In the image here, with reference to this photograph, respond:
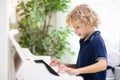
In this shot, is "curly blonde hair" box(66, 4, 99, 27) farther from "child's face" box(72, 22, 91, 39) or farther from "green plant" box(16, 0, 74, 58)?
"green plant" box(16, 0, 74, 58)

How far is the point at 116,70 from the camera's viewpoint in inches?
117

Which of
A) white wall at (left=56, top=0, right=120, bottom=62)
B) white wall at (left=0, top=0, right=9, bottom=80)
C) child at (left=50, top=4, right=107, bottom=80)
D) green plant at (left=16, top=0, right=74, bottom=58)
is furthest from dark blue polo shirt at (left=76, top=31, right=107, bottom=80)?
white wall at (left=56, top=0, right=120, bottom=62)

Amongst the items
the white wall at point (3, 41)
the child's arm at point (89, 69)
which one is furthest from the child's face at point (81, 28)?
the white wall at point (3, 41)

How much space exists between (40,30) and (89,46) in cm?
192

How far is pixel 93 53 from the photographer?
1363mm

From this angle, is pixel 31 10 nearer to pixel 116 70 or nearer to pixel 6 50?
pixel 116 70

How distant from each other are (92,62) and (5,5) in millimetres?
623

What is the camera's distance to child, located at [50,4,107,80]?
129cm

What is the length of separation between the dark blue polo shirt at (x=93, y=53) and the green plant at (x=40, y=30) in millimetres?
1596

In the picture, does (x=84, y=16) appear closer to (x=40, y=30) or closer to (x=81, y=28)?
(x=81, y=28)

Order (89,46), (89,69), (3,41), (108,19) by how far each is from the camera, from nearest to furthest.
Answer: (3,41) < (89,69) < (89,46) < (108,19)

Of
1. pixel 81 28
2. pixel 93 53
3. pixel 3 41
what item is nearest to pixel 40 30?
pixel 81 28

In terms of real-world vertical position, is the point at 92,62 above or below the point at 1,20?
below

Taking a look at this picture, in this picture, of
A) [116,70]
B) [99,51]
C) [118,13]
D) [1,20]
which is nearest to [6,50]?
[1,20]
